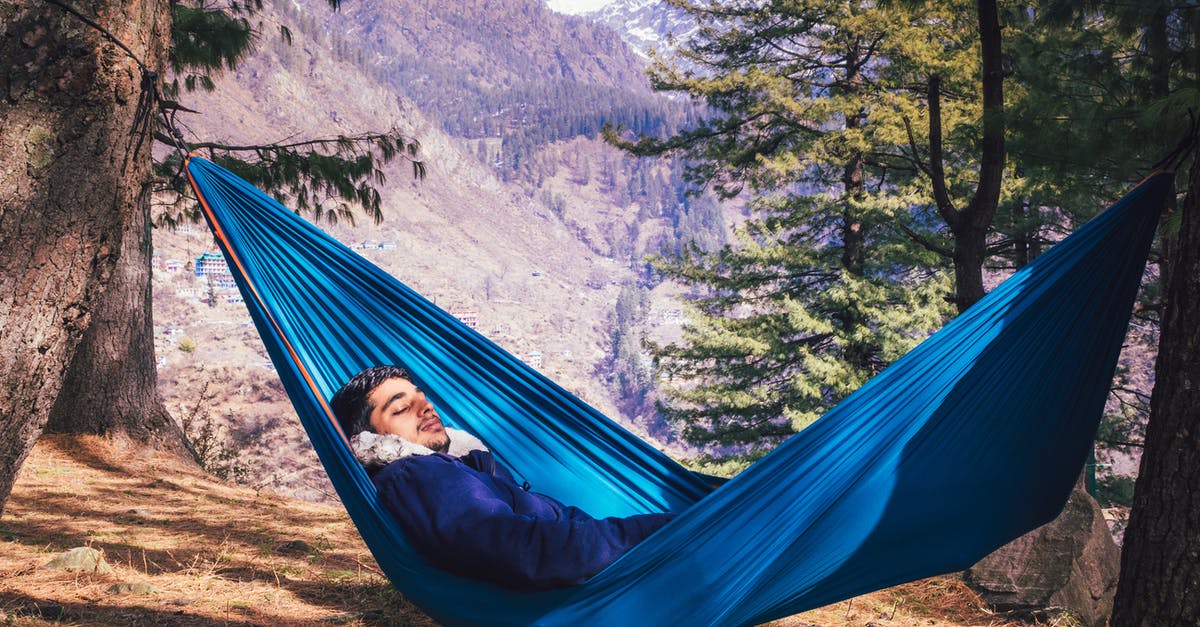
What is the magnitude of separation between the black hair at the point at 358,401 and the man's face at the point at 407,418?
0.01 metres

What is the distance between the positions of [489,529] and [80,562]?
146cm

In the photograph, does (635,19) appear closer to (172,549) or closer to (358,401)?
(172,549)

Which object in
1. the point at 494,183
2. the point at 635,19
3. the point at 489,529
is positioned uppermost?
the point at 635,19

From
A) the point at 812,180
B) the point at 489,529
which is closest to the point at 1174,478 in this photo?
the point at 489,529

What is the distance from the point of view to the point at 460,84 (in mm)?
135875

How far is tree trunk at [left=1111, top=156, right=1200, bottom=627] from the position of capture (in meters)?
1.17

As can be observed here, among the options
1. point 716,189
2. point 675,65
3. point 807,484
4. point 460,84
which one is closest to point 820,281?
point 716,189

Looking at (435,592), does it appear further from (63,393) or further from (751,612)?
(63,393)

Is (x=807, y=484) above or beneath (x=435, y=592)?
above

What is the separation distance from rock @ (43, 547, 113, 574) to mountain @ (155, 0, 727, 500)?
38.7 meters

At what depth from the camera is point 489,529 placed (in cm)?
130

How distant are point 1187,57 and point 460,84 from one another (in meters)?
139

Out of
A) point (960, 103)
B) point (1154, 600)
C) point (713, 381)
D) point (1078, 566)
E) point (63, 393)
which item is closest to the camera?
point (1154, 600)

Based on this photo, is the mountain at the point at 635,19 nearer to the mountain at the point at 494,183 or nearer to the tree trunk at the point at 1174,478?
the mountain at the point at 494,183
